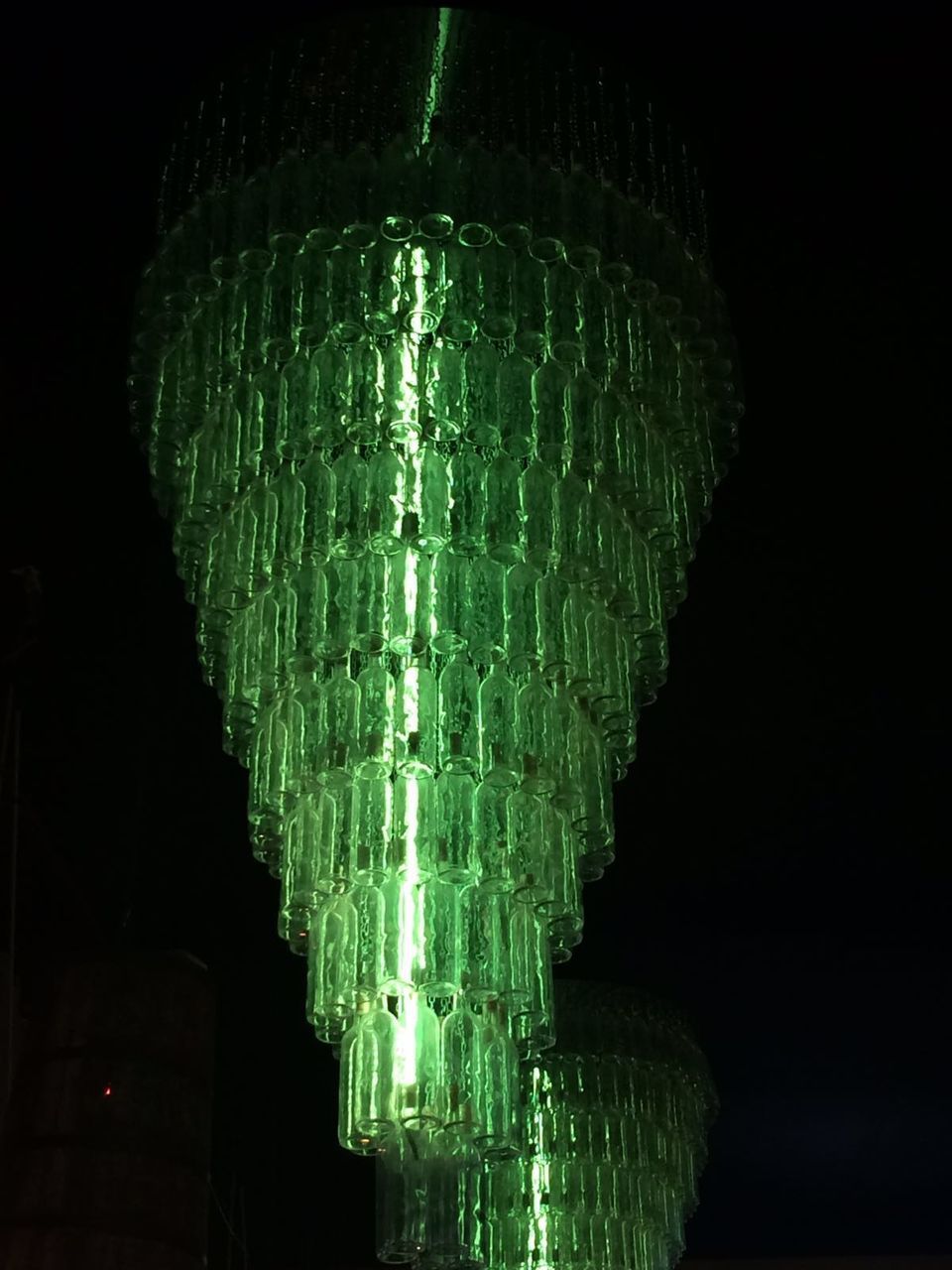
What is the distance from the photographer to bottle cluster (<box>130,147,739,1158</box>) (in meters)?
3.13

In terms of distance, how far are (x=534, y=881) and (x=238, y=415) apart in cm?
95

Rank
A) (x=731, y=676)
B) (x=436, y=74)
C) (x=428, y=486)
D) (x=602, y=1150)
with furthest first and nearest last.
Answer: (x=602, y=1150)
(x=731, y=676)
(x=436, y=74)
(x=428, y=486)

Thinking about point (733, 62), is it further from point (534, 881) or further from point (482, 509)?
point (534, 881)

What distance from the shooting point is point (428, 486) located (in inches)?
124

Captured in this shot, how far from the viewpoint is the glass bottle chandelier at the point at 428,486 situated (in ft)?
10.3

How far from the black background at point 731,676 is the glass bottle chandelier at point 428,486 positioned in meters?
0.32

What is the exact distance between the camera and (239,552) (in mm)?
3330

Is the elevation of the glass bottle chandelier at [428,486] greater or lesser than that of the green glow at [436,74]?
lesser

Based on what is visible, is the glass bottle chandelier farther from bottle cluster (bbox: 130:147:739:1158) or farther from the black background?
the black background

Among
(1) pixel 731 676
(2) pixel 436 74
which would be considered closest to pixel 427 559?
(2) pixel 436 74

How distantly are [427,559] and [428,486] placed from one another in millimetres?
120

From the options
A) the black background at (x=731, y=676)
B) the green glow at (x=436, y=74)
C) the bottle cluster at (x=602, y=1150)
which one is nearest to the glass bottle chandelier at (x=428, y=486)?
the green glow at (x=436, y=74)

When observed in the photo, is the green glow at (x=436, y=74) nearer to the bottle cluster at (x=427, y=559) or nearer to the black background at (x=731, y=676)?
the bottle cluster at (x=427, y=559)

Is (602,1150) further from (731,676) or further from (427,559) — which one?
(427,559)
